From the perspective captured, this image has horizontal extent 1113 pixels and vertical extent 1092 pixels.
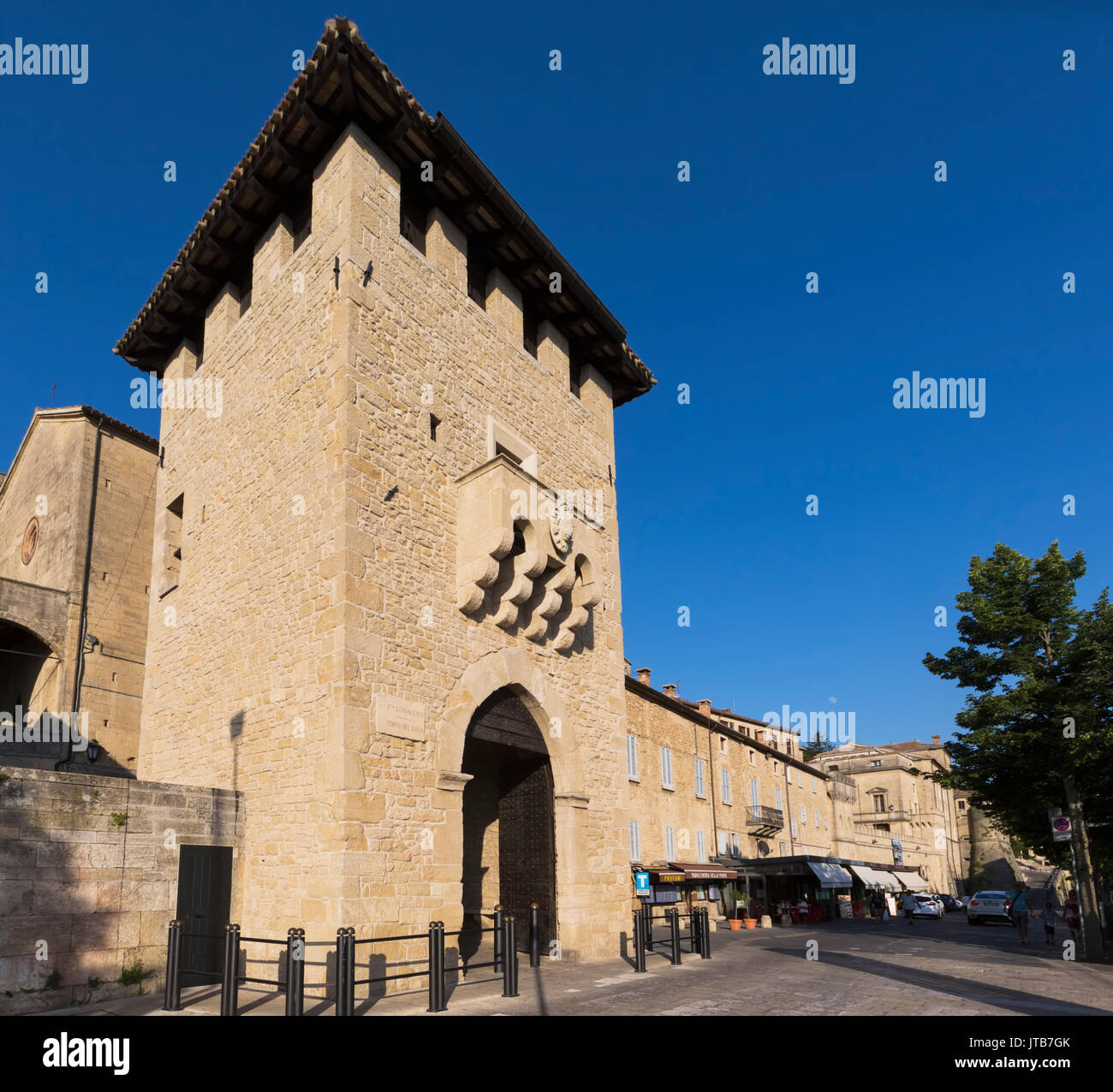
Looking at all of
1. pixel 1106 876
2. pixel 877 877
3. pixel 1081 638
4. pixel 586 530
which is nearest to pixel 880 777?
pixel 877 877

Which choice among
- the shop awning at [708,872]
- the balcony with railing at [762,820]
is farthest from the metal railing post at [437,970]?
the balcony with railing at [762,820]

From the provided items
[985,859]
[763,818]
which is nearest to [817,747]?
[985,859]

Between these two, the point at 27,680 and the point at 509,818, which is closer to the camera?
the point at 509,818

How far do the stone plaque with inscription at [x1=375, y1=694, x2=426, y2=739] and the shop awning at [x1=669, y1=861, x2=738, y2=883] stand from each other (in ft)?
52.2

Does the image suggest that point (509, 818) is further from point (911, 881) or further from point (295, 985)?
point (911, 881)

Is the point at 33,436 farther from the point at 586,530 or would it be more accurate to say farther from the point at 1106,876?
the point at 1106,876

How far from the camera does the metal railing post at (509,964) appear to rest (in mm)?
9531

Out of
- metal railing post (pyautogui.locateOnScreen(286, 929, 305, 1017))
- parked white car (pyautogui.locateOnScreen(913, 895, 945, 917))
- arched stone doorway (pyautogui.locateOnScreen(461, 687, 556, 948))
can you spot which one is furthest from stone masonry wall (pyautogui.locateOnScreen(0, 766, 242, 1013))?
parked white car (pyautogui.locateOnScreen(913, 895, 945, 917))

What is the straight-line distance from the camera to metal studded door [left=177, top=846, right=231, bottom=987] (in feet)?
34.5

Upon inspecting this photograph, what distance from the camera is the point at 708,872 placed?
2584 cm

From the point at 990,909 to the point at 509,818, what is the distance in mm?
23791

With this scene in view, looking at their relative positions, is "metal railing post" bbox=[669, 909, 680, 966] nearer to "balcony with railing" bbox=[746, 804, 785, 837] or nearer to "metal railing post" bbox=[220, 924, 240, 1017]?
"metal railing post" bbox=[220, 924, 240, 1017]
